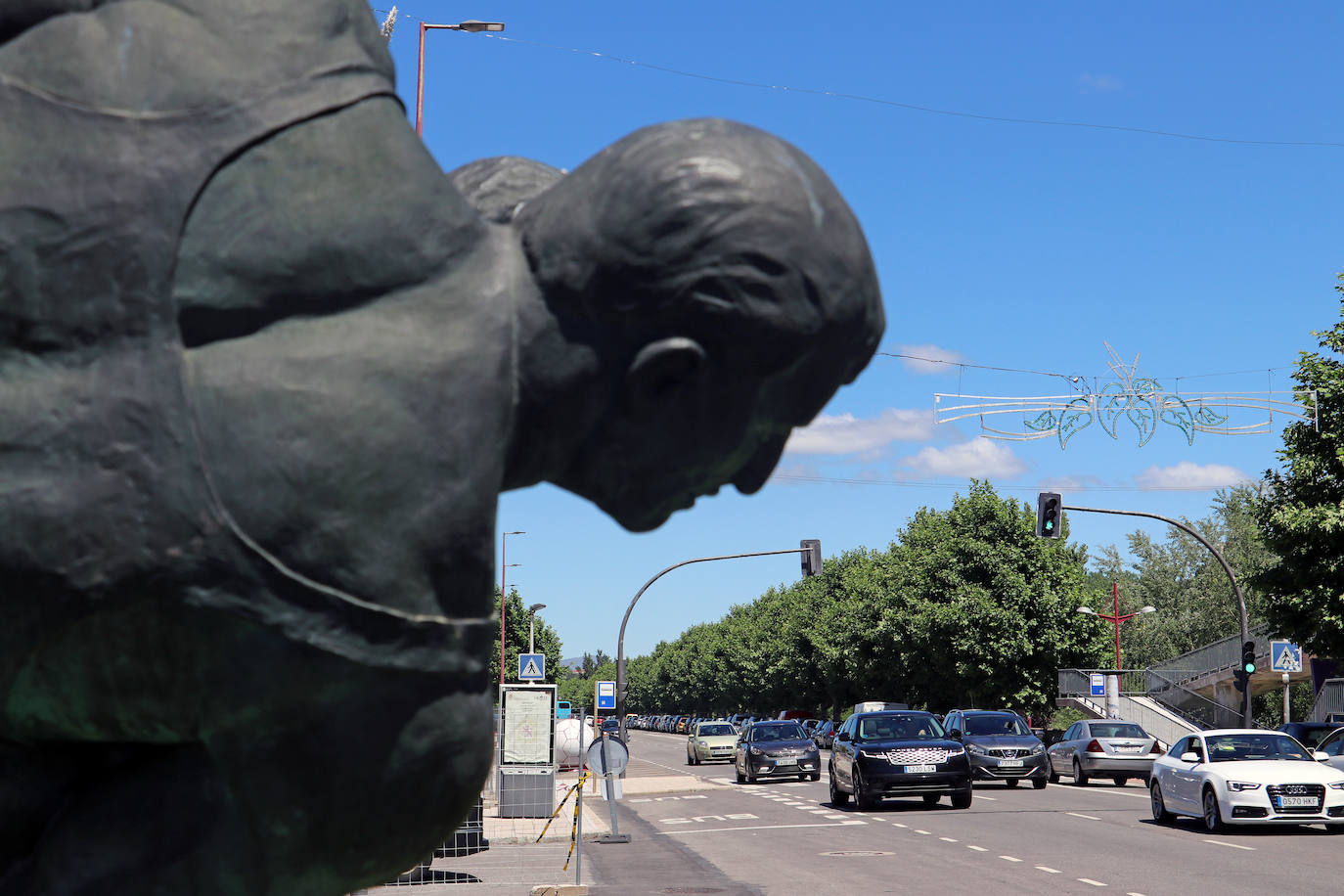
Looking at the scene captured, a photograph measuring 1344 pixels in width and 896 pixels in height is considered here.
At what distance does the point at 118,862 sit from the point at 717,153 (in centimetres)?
95

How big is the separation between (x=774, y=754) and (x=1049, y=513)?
345 inches

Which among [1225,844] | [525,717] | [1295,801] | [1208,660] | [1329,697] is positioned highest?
[1208,660]

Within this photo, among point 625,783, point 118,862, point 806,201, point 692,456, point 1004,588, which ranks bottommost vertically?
point 625,783

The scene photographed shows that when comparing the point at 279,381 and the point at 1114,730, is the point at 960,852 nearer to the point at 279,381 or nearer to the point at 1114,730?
the point at 1114,730

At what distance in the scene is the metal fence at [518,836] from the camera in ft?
43.2

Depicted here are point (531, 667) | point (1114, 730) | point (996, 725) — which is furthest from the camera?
point (1114, 730)

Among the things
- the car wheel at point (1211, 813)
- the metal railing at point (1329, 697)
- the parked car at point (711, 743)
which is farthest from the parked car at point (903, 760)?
the parked car at point (711, 743)

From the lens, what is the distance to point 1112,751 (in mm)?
28219

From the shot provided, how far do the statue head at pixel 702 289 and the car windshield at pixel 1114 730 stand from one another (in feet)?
95.0

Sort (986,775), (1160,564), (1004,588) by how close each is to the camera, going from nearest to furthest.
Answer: (986,775), (1004,588), (1160,564)

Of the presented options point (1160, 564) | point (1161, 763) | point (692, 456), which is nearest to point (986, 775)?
point (1161, 763)

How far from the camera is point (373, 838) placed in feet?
4.79

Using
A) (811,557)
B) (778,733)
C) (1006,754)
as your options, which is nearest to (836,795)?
(1006,754)

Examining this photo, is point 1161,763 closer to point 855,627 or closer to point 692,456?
point 692,456
